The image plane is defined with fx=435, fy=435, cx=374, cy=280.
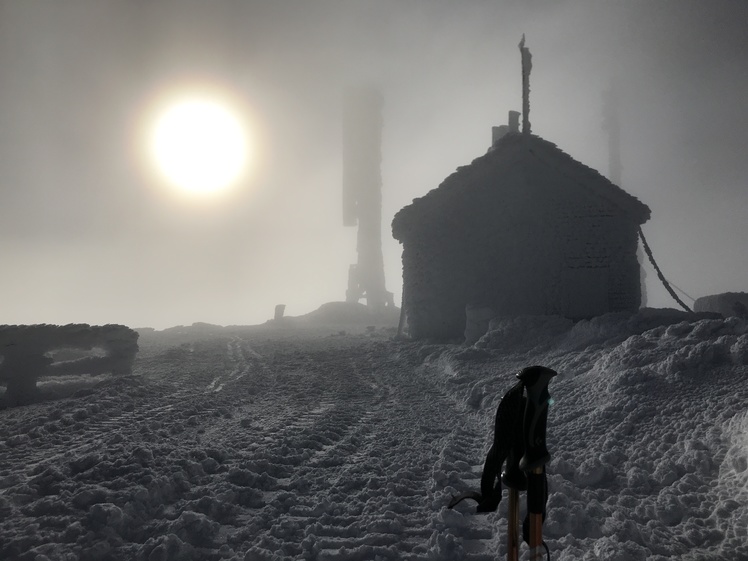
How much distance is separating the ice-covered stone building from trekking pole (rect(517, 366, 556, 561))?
9.79 meters

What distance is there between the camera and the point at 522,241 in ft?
37.7

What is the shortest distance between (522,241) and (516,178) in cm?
176

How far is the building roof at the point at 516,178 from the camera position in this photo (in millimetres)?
11250

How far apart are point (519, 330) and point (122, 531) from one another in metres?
8.48

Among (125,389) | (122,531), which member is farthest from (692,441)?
(125,389)

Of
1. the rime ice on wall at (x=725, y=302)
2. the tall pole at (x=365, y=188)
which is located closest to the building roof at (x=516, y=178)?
the rime ice on wall at (x=725, y=302)

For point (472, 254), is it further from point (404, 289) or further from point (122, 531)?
point (122, 531)

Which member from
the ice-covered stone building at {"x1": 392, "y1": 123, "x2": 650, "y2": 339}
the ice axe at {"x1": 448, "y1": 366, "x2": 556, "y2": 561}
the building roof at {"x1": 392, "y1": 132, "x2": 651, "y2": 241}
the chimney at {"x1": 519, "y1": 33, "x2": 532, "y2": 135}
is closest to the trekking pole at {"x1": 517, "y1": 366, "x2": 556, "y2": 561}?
the ice axe at {"x1": 448, "y1": 366, "x2": 556, "y2": 561}

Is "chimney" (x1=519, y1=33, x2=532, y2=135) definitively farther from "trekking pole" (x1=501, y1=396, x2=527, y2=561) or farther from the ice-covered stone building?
"trekking pole" (x1=501, y1=396, x2=527, y2=561)

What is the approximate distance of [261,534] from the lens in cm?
298

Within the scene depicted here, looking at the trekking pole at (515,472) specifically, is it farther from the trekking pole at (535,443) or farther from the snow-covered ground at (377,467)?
the snow-covered ground at (377,467)

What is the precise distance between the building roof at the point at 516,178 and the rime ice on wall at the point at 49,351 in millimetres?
7724

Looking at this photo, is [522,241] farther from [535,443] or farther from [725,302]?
[725,302]

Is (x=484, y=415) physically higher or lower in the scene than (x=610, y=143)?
lower
